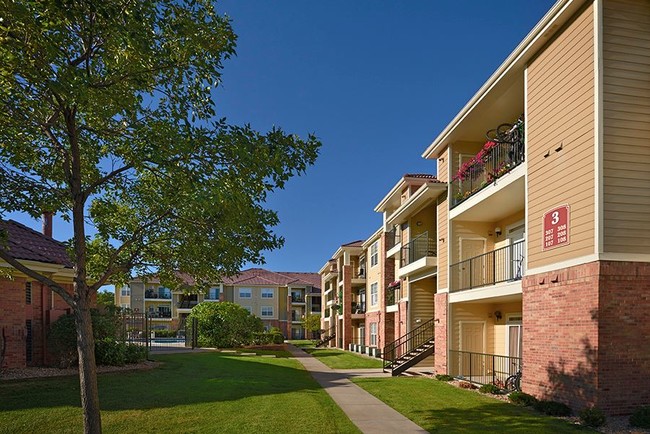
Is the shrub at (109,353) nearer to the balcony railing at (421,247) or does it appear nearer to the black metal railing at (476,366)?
the black metal railing at (476,366)

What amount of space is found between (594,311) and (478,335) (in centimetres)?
882

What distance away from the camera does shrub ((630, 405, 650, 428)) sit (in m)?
9.32

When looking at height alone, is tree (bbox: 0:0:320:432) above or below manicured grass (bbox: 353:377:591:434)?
above

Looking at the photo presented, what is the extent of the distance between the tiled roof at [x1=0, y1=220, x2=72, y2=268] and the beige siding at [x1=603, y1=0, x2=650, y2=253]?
16.4 m

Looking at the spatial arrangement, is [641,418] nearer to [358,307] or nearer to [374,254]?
[374,254]

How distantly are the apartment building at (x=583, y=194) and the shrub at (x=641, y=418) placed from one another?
0.52 meters

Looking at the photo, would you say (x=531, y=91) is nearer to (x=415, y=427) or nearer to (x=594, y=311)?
(x=594, y=311)

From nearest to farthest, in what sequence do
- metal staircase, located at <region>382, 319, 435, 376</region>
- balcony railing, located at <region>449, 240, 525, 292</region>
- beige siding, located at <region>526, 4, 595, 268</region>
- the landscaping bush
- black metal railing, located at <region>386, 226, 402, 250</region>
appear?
beige siding, located at <region>526, 4, 595, 268</region> → balcony railing, located at <region>449, 240, 525, 292</region> → the landscaping bush → metal staircase, located at <region>382, 319, 435, 376</region> → black metal railing, located at <region>386, 226, 402, 250</region>

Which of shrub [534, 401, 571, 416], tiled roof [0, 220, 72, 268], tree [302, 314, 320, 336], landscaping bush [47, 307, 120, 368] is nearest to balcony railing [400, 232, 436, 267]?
shrub [534, 401, 571, 416]

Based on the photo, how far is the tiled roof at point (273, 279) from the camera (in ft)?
233

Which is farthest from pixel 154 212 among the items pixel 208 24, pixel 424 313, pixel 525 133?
pixel 424 313

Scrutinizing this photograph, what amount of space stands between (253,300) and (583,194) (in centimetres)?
6310

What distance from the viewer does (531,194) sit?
13.0m

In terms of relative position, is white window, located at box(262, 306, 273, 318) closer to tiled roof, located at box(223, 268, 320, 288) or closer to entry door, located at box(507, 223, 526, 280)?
tiled roof, located at box(223, 268, 320, 288)
